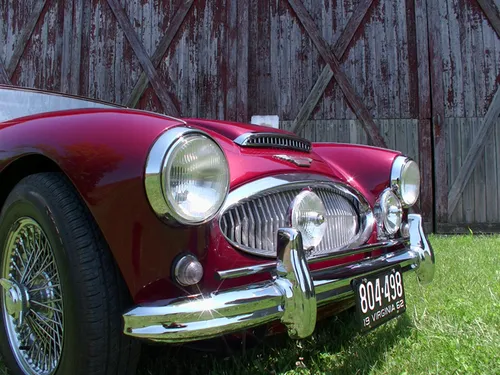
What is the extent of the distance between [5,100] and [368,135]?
4.67 m

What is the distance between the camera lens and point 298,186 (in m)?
1.55

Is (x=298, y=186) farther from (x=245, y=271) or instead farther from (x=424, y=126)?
(x=424, y=126)

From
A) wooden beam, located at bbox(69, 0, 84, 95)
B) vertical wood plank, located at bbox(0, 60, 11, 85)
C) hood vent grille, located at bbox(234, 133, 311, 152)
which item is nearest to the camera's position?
hood vent grille, located at bbox(234, 133, 311, 152)

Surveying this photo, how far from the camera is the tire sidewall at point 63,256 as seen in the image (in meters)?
1.16

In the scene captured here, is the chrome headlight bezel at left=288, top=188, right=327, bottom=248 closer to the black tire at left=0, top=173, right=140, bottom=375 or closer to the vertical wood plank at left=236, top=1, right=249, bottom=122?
the black tire at left=0, top=173, right=140, bottom=375

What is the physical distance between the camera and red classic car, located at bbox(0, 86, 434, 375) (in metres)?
1.15

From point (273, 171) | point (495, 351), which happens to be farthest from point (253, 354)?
point (495, 351)

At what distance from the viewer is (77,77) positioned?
6488mm

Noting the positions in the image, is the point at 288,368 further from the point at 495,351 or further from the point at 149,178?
the point at 149,178

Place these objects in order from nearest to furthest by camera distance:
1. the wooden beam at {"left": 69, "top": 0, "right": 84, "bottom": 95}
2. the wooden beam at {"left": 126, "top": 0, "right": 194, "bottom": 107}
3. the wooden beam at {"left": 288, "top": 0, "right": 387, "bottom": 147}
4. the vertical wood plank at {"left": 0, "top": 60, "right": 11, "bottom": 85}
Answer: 1. the wooden beam at {"left": 288, "top": 0, "right": 387, "bottom": 147}
2. the wooden beam at {"left": 126, "top": 0, "right": 194, "bottom": 107}
3. the wooden beam at {"left": 69, "top": 0, "right": 84, "bottom": 95}
4. the vertical wood plank at {"left": 0, "top": 60, "right": 11, "bottom": 85}

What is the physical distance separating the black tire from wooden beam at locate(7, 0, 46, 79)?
21.5ft

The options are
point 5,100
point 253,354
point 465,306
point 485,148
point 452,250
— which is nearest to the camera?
point 253,354

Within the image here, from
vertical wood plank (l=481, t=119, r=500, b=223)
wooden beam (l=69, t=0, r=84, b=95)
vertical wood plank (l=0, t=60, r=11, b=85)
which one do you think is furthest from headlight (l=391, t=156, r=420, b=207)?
vertical wood plank (l=0, t=60, r=11, b=85)

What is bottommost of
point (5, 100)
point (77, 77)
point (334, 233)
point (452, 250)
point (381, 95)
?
point (452, 250)
